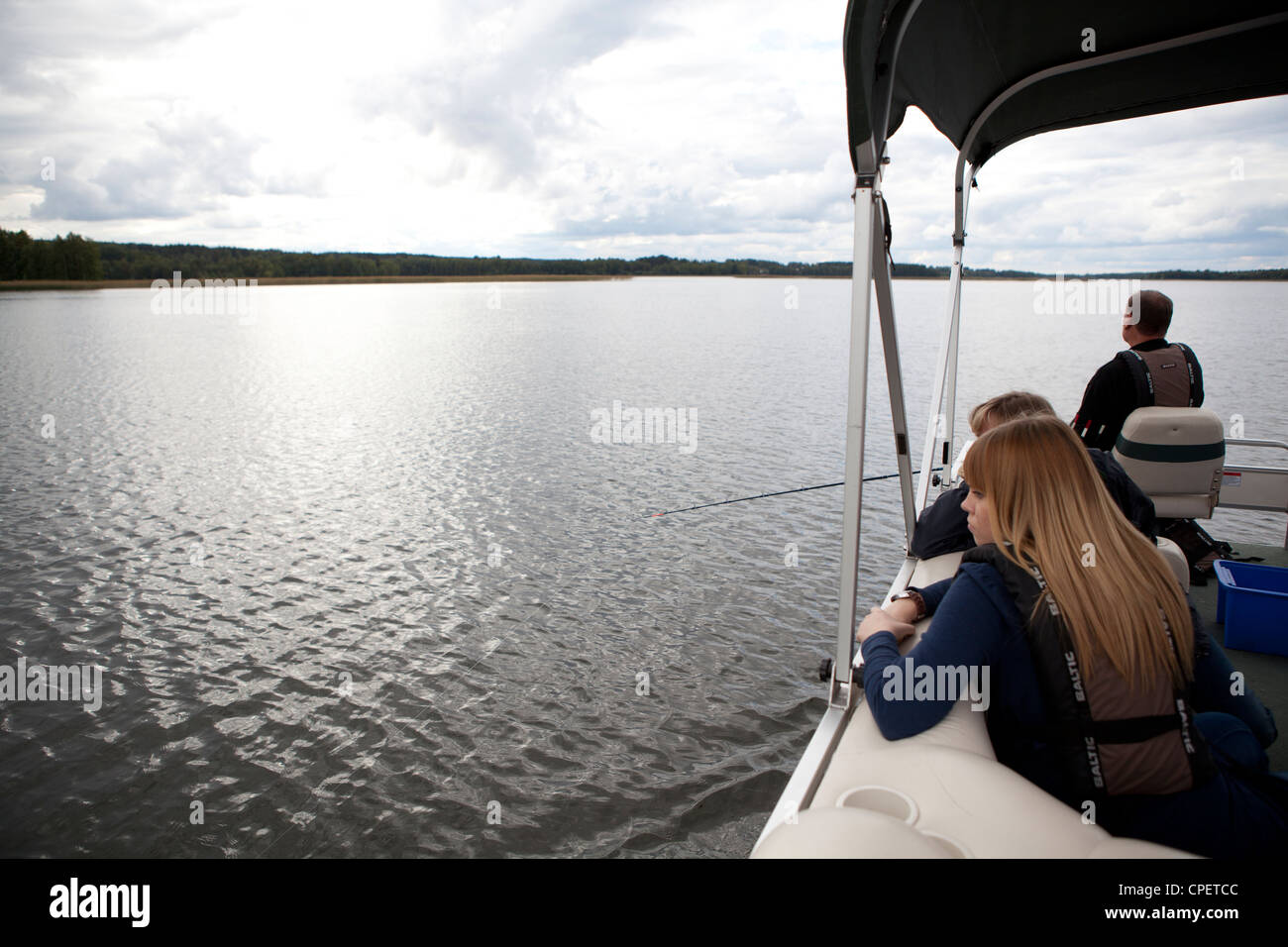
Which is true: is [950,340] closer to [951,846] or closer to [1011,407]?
[1011,407]

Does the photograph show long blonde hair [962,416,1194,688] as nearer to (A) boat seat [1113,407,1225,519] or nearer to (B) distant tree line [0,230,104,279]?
(A) boat seat [1113,407,1225,519]

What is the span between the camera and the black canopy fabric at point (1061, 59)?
273cm

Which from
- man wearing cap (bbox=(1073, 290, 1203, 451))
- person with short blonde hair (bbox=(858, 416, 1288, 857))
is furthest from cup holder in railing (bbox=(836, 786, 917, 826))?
man wearing cap (bbox=(1073, 290, 1203, 451))

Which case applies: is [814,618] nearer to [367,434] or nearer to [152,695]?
[152,695]

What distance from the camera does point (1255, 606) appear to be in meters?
3.67

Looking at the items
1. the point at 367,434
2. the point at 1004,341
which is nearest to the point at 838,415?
the point at 367,434

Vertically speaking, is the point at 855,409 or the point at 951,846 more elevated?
the point at 855,409

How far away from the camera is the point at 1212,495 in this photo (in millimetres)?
4691

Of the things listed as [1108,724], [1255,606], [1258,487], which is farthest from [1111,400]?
[1108,724]

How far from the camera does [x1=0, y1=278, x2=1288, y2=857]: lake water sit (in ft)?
12.5

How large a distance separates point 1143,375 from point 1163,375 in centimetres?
12

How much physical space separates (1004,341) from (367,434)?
22.4 meters

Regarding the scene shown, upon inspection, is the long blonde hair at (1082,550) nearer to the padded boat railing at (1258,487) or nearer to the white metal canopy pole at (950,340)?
the white metal canopy pole at (950,340)

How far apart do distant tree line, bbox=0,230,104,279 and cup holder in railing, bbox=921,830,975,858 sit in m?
89.8
